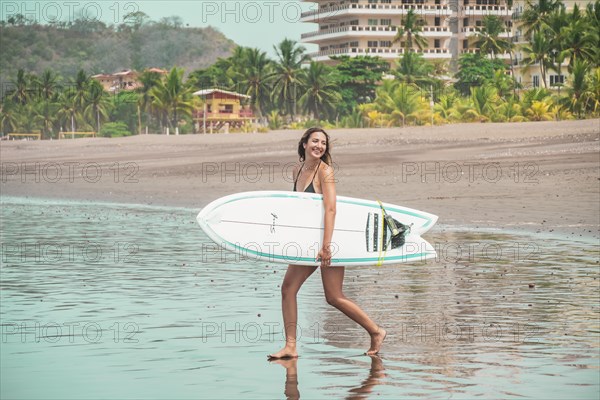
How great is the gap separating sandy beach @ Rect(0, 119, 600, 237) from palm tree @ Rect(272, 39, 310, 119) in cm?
6880

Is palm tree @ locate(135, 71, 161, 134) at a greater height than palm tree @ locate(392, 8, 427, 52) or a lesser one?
lesser

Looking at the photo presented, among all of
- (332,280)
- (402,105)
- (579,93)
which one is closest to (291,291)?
(332,280)

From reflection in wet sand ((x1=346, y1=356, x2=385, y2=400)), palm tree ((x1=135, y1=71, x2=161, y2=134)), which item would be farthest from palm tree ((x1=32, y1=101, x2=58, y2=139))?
reflection in wet sand ((x1=346, y1=356, x2=385, y2=400))

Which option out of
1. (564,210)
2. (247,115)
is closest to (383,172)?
(564,210)

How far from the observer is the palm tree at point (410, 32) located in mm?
129500

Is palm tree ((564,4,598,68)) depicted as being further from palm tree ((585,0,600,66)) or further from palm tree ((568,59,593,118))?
palm tree ((568,59,593,118))

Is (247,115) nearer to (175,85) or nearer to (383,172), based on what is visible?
(175,85)

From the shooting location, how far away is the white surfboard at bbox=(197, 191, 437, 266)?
8.41 m

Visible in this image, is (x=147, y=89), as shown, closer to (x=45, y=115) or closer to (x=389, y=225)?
(x=45, y=115)

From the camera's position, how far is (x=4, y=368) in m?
7.91

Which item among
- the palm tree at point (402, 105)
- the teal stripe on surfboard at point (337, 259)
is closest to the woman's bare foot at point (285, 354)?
the teal stripe on surfboard at point (337, 259)

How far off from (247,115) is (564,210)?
367 ft

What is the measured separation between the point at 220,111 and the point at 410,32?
81.7 feet

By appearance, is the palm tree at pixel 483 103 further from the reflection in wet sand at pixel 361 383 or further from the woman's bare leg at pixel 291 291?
the reflection in wet sand at pixel 361 383
